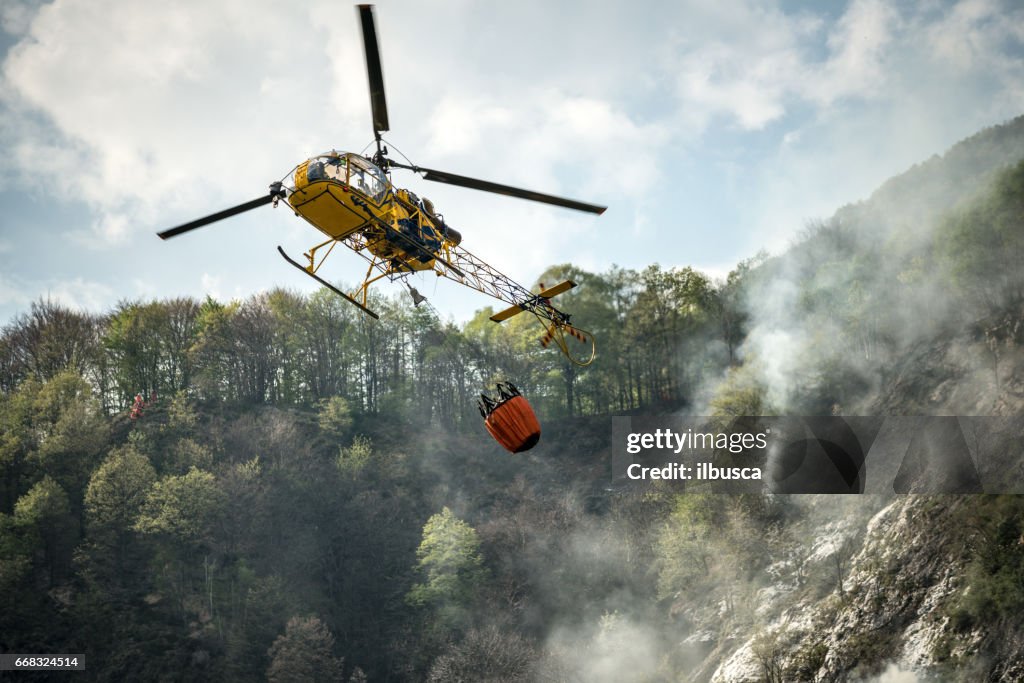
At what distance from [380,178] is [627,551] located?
40014mm

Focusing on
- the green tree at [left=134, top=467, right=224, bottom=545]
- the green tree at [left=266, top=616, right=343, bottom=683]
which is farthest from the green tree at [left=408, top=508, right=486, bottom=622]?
the green tree at [left=134, top=467, right=224, bottom=545]

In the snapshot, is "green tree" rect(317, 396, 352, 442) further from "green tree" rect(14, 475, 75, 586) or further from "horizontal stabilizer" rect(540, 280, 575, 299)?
"horizontal stabilizer" rect(540, 280, 575, 299)

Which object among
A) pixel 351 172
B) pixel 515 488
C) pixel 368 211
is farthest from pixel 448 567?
pixel 351 172

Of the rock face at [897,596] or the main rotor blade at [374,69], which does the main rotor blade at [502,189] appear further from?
the rock face at [897,596]

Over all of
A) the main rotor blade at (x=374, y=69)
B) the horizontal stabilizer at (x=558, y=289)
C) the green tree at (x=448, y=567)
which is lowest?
the green tree at (x=448, y=567)

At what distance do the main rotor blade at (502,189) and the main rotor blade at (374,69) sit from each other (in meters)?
1.60

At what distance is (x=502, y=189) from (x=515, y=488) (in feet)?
154

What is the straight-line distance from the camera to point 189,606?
48.0 meters

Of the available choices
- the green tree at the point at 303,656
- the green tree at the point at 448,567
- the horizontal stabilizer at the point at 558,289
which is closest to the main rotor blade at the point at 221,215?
the horizontal stabilizer at the point at 558,289

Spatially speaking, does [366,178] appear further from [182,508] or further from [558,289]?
[182,508]

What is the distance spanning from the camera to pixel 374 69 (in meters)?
14.5

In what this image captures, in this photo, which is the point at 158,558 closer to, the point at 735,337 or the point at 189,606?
the point at 189,606

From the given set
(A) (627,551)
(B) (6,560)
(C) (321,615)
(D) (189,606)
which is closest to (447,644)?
(C) (321,615)

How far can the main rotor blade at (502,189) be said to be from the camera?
16922 mm
